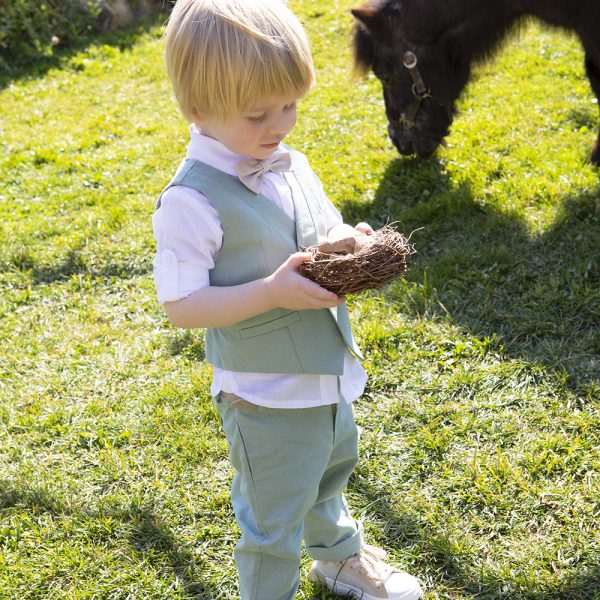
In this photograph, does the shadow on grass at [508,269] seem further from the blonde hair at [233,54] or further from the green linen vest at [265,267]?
the blonde hair at [233,54]

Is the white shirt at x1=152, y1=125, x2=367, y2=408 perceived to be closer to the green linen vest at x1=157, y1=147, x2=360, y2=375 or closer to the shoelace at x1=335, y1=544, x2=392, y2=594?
the green linen vest at x1=157, y1=147, x2=360, y2=375

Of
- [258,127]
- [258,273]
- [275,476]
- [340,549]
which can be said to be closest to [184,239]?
[258,273]

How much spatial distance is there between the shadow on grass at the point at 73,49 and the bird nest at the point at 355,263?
796 centimetres

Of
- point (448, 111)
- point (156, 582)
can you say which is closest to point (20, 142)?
point (448, 111)

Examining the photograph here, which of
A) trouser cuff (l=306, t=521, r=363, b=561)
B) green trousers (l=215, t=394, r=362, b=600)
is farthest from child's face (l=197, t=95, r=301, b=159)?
trouser cuff (l=306, t=521, r=363, b=561)

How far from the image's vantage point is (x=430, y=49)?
4.93m

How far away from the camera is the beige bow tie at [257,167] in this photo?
1.84 meters

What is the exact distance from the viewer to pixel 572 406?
3.06 metres

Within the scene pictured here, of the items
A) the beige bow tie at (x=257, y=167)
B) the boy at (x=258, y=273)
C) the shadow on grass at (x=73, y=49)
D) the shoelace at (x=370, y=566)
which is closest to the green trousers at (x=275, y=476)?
the boy at (x=258, y=273)

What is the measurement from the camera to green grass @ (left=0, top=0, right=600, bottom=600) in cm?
262

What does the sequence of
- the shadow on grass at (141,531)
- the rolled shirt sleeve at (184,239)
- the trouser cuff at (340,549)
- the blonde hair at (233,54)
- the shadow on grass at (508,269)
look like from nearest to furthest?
the blonde hair at (233,54)
the rolled shirt sleeve at (184,239)
the trouser cuff at (340,549)
the shadow on grass at (141,531)
the shadow on grass at (508,269)

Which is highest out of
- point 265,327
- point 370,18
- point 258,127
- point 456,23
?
point 258,127

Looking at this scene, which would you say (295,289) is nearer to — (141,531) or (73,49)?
(141,531)

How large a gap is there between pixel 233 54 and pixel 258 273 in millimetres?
536
